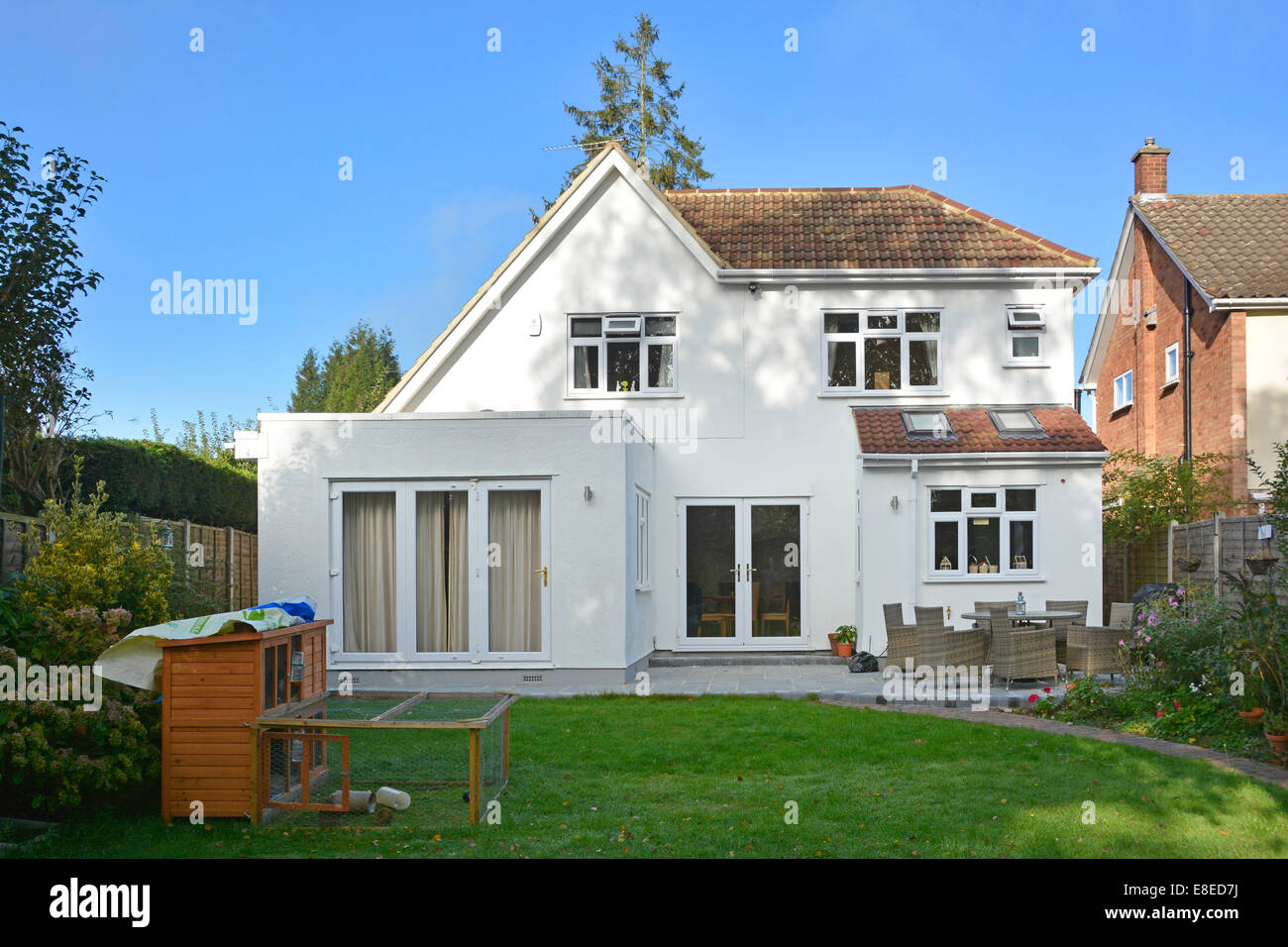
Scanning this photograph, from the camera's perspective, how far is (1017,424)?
56.1 ft

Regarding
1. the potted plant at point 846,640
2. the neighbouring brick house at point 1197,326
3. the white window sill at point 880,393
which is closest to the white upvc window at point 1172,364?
the neighbouring brick house at point 1197,326

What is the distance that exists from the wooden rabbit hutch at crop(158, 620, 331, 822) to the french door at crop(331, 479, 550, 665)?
6597 mm

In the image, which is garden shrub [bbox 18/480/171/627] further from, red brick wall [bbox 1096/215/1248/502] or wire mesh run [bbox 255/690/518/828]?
red brick wall [bbox 1096/215/1248/502]

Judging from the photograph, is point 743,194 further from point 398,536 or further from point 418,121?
point 398,536

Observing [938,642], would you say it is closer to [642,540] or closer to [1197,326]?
[642,540]

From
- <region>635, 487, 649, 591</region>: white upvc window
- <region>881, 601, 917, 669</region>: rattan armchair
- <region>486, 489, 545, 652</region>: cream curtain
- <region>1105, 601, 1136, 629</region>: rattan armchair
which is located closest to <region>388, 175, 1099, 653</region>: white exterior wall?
<region>635, 487, 649, 591</region>: white upvc window

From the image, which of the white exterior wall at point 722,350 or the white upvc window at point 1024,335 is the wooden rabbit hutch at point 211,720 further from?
the white upvc window at point 1024,335

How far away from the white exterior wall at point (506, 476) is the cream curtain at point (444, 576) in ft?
1.15

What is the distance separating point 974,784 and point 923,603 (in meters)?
8.97

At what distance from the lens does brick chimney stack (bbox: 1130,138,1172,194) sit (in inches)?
938

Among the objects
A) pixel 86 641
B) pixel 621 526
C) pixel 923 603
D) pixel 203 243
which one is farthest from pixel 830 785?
pixel 203 243

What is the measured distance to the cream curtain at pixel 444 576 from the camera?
542 inches

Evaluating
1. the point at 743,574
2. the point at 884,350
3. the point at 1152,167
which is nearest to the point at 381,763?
the point at 743,574

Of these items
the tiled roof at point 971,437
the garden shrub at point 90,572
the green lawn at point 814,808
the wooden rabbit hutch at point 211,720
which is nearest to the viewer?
the green lawn at point 814,808
